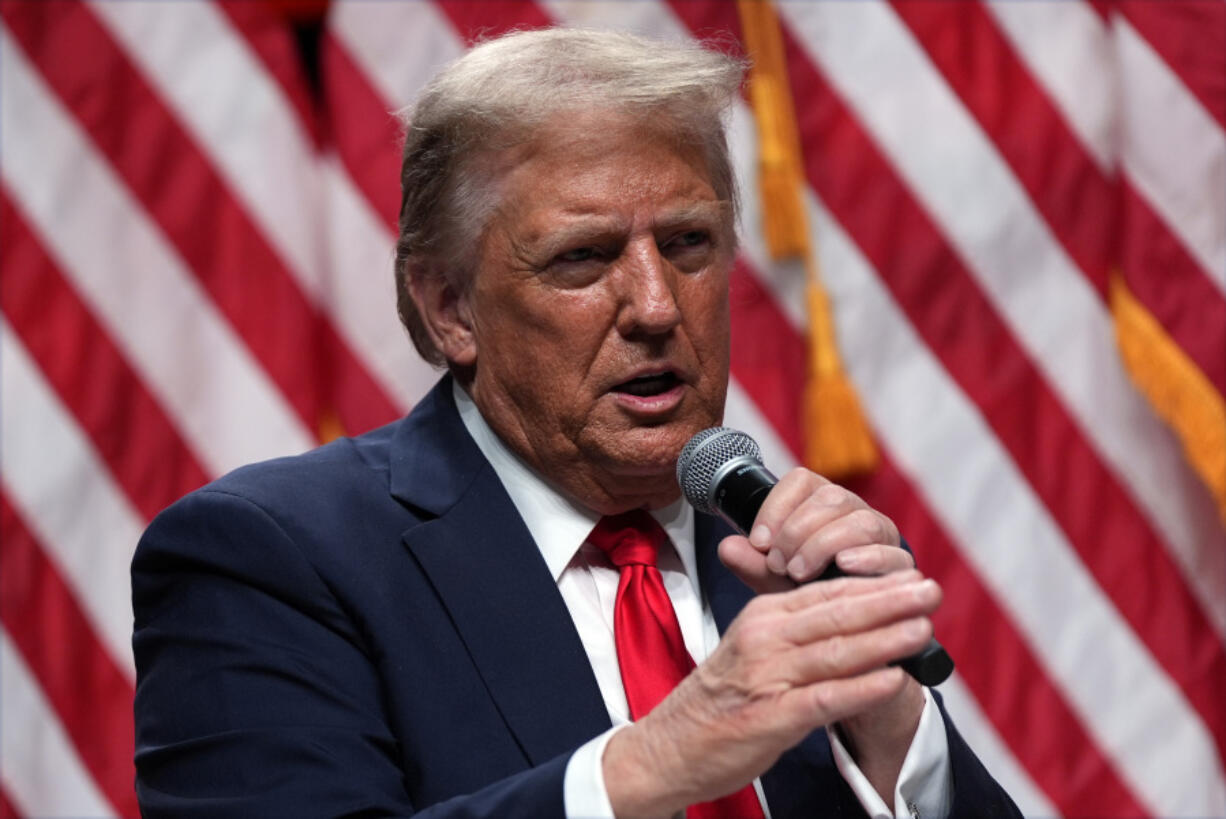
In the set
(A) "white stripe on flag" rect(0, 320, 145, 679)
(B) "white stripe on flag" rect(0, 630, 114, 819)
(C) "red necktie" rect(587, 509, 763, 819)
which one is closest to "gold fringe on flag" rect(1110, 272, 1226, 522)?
(C) "red necktie" rect(587, 509, 763, 819)

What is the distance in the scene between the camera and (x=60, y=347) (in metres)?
2.87

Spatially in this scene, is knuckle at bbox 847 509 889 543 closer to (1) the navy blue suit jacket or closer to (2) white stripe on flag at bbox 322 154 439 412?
(1) the navy blue suit jacket

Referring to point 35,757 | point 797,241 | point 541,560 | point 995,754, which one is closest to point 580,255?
point 541,560

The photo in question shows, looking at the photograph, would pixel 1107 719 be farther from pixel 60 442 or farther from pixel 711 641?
pixel 60 442

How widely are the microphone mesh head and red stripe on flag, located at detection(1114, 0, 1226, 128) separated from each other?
5.61 ft

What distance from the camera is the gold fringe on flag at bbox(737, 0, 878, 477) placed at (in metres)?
2.77

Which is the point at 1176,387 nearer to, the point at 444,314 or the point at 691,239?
the point at 691,239

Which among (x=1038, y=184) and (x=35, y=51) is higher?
(x=35, y=51)

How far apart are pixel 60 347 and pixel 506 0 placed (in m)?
1.10

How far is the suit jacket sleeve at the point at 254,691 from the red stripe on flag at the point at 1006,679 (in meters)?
1.52

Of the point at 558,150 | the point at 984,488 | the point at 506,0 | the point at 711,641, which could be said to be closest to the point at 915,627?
the point at 711,641

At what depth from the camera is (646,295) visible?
5.64 ft

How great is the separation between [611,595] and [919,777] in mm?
417

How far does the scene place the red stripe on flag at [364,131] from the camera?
2.92 metres
